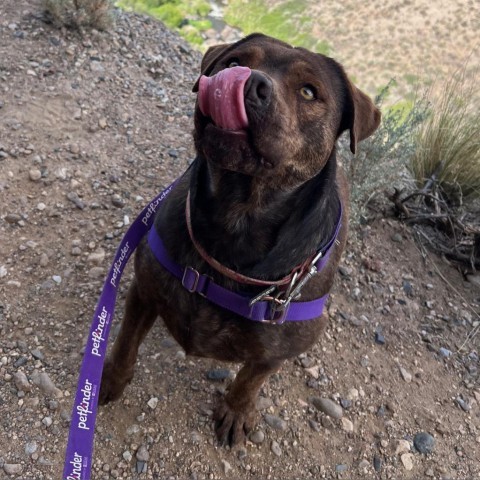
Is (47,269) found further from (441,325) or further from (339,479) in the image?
(441,325)

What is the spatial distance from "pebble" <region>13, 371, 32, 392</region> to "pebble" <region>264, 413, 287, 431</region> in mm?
1166

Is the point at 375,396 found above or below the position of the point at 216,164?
below

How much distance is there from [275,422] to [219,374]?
380mm

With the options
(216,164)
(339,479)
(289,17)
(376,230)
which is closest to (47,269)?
(216,164)

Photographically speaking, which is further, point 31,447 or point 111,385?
point 111,385

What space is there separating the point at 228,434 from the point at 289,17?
A: 19320 millimetres

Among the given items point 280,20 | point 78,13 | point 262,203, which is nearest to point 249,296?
point 262,203

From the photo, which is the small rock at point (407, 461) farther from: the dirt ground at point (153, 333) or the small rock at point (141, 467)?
the small rock at point (141, 467)

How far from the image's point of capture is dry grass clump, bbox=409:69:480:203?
3.89 metres

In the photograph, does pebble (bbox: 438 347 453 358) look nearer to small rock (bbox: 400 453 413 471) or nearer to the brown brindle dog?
small rock (bbox: 400 453 413 471)

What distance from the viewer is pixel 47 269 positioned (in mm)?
2912

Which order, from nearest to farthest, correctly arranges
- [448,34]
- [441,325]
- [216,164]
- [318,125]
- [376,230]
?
[216,164]
[318,125]
[441,325]
[376,230]
[448,34]

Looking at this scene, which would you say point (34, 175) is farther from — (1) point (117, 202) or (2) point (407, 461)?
(2) point (407, 461)

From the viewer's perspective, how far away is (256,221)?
6.49 feet
